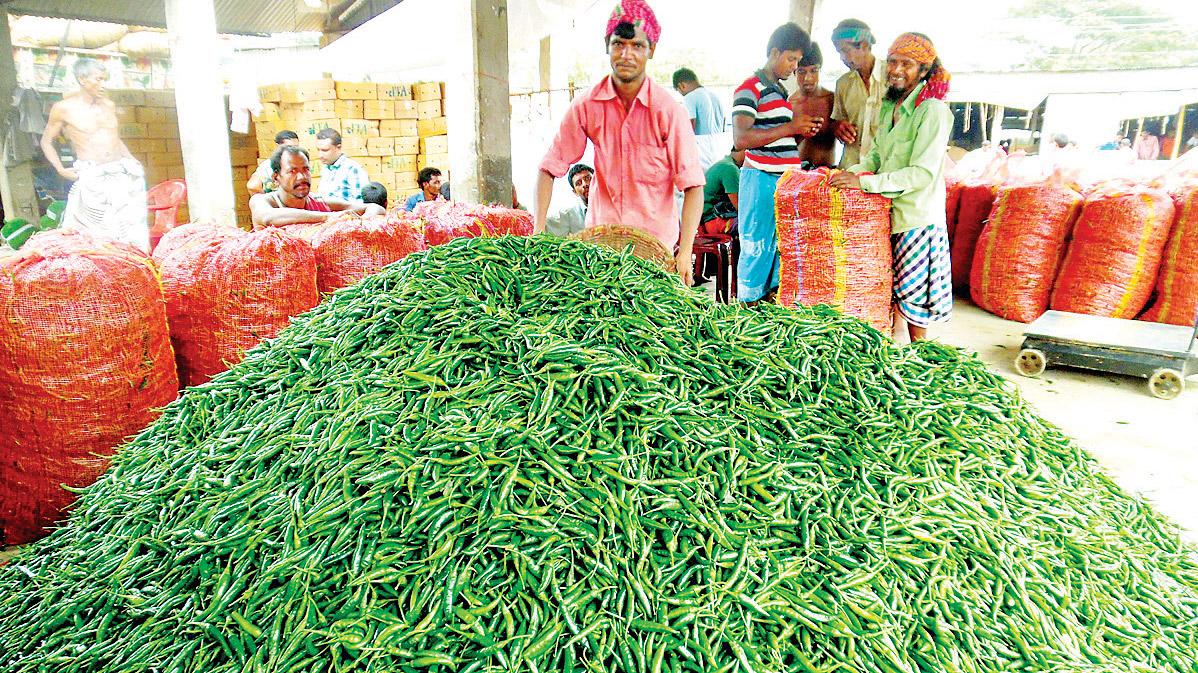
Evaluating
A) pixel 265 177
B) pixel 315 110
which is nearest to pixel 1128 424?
pixel 265 177

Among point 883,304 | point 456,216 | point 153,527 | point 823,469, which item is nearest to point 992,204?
point 883,304

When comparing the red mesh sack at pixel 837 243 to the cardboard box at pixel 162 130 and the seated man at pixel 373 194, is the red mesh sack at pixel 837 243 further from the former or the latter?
the cardboard box at pixel 162 130

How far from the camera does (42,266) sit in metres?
2.32

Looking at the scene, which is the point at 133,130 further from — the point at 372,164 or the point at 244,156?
the point at 372,164

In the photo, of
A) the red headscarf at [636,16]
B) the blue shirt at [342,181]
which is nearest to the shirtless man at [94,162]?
the blue shirt at [342,181]

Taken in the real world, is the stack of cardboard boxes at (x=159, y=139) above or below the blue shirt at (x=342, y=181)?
above

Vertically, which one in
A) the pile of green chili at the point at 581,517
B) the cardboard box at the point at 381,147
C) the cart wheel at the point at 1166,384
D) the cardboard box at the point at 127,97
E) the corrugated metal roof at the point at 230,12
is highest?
the corrugated metal roof at the point at 230,12

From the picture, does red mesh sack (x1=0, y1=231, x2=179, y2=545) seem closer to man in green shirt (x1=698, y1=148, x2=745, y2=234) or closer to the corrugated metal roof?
man in green shirt (x1=698, y1=148, x2=745, y2=234)

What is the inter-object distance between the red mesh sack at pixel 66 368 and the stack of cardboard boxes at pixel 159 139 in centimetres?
563

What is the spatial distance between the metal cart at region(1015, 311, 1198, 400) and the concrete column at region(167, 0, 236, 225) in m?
5.90

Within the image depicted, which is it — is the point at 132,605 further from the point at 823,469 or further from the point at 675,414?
the point at 823,469

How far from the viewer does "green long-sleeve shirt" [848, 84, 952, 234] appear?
11.1 ft

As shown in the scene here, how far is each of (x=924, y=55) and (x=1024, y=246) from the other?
9.84ft

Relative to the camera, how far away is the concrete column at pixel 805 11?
6.32m
